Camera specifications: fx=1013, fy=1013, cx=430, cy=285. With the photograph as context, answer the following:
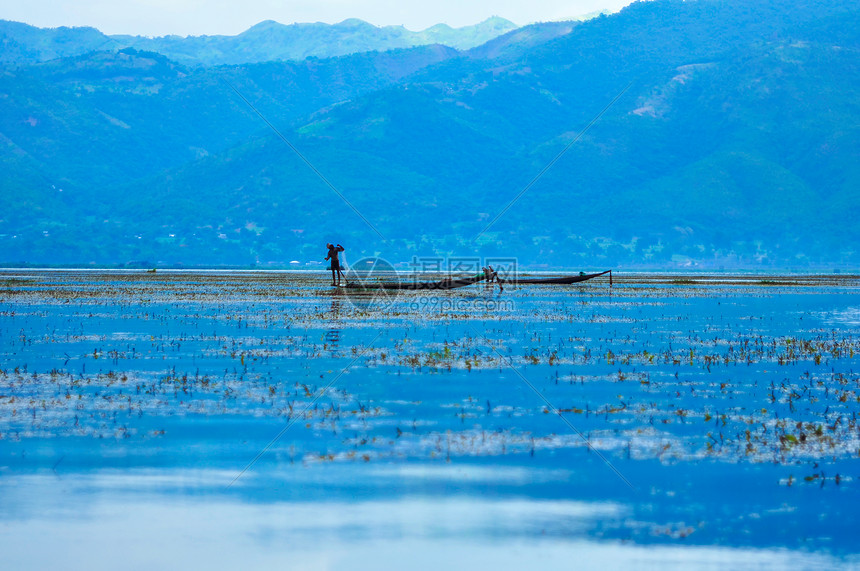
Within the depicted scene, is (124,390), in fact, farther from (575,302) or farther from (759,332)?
(575,302)

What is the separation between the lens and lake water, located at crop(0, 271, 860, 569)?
1074 cm

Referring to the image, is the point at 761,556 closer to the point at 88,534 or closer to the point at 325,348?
the point at 88,534

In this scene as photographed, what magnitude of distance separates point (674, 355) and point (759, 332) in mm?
8249

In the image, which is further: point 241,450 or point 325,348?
point 325,348

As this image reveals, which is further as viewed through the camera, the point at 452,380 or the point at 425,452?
the point at 452,380

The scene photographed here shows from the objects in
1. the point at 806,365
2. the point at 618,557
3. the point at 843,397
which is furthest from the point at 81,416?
the point at 806,365

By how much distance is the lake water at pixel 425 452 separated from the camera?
10742 millimetres

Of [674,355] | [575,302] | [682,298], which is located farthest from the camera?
[682,298]

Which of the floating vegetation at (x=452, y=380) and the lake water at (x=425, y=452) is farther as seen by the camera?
the floating vegetation at (x=452, y=380)

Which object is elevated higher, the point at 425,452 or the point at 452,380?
the point at 452,380

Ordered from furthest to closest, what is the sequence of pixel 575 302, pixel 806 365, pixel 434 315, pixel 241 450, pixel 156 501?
pixel 575 302 < pixel 434 315 < pixel 806 365 < pixel 241 450 < pixel 156 501

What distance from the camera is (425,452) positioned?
14.7m

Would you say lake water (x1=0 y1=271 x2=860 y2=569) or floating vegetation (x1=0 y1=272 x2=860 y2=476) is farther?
floating vegetation (x1=0 y1=272 x2=860 y2=476)

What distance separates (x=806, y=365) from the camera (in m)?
24.6
